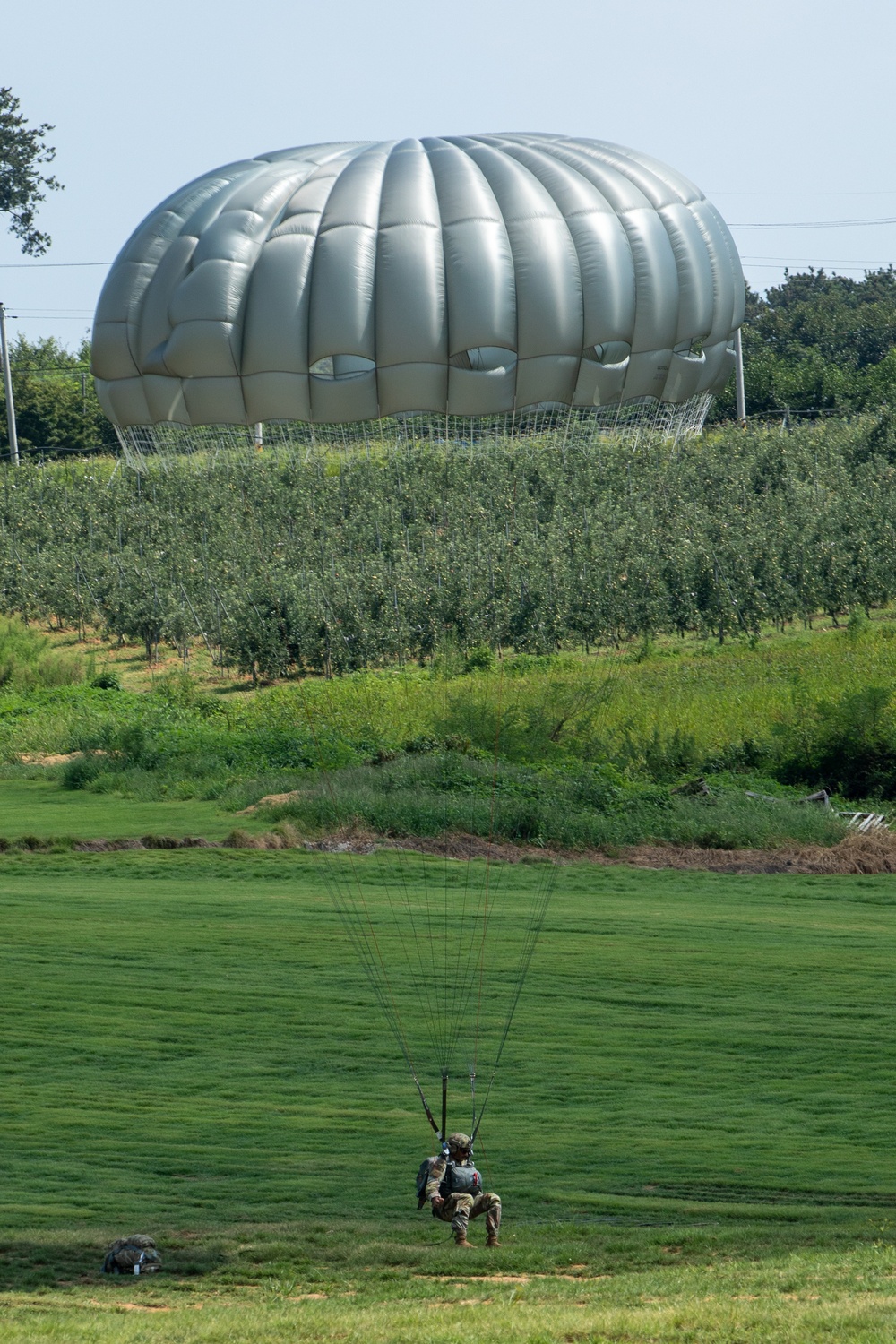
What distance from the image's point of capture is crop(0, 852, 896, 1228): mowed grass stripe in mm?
11852

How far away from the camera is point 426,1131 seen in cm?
1294

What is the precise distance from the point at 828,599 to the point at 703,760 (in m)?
11.5

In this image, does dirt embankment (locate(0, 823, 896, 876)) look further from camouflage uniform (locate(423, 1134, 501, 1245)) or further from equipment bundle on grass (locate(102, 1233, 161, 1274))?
equipment bundle on grass (locate(102, 1233, 161, 1274))

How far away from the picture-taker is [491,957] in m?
18.2

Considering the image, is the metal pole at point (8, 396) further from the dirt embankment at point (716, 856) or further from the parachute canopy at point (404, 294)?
the dirt embankment at point (716, 856)

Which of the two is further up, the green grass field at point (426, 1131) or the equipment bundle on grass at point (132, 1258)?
the equipment bundle on grass at point (132, 1258)

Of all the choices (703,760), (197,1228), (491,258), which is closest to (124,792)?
(703,760)

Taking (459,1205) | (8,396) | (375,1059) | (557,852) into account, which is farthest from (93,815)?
(8,396)

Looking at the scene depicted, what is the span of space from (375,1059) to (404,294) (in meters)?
32.3

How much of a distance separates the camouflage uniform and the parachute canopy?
118 feet

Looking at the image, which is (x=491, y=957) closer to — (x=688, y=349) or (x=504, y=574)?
(x=504, y=574)

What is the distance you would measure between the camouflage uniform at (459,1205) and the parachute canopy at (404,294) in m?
36.1

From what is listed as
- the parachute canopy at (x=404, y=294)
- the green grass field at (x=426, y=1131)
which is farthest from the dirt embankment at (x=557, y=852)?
the parachute canopy at (x=404, y=294)

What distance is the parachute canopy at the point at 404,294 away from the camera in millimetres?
44156
